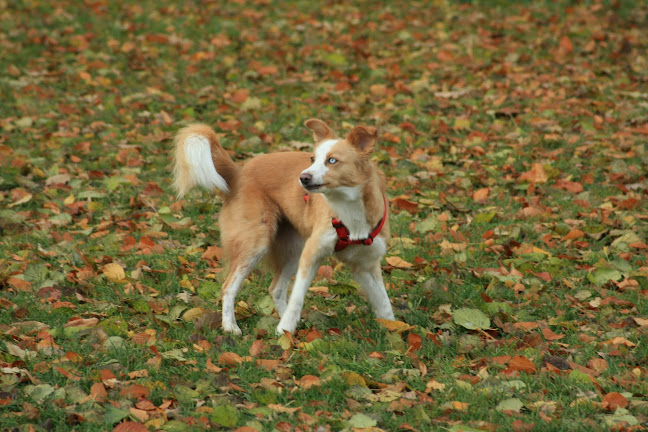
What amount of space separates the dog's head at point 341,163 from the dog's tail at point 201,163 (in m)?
0.77

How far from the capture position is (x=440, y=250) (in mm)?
6000

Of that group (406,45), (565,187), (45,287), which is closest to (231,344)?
(45,287)

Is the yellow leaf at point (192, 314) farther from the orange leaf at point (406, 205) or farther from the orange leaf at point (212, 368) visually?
the orange leaf at point (406, 205)

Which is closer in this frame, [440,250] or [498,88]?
[440,250]

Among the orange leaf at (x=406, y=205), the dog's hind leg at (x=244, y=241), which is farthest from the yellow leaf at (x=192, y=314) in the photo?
the orange leaf at (x=406, y=205)

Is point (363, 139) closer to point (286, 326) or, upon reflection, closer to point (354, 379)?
point (286, 326)

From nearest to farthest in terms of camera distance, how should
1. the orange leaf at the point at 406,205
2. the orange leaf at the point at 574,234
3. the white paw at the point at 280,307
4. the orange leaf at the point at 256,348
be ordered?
1. the orange leaf at the point at 256,348
2. the white paw at the point at 280,307
3. the orange leaf at the point at 574,234
4. the orange leaf at the point at 406,205

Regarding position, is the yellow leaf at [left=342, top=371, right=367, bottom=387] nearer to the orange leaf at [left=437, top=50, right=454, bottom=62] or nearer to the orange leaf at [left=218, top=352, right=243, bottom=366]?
the orange leaf at [left=218, top=352, right=243, bottom=366]

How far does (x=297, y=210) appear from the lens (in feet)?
16.3

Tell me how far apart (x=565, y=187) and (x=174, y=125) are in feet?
14.2

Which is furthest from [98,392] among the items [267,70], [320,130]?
[267,70]

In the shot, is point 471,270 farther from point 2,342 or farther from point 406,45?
point 406,45

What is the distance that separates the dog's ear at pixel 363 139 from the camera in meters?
4.47

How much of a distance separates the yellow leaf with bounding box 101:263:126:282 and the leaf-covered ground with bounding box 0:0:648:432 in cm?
3
